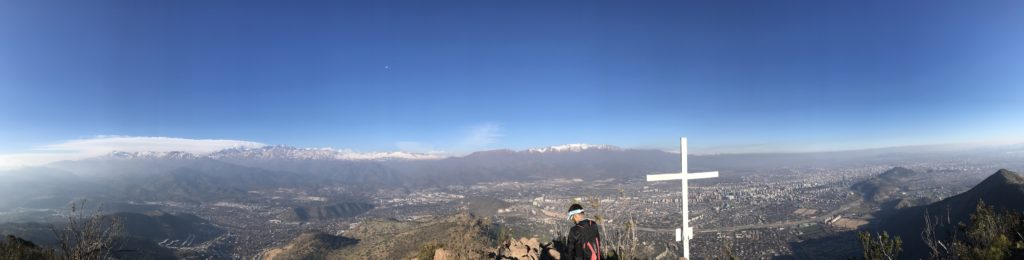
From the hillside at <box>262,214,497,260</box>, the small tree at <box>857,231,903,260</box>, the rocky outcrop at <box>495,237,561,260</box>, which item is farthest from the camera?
the hillside at <box>262,214,497,260</box>

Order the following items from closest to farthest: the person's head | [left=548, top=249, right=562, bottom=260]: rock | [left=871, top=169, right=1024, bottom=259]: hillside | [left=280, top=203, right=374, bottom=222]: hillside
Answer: the person's head < [left=548, top=249, right=562, bottom=260]: rock < [left=871, top=169, right=1024, bottom=259]: hillside < [left=280, top=203, right=374, bottom=222]: hillside

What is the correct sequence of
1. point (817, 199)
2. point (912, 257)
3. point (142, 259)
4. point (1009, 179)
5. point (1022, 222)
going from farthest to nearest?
1. point (817, 199)
2. point (1009, 179)
3. point (142, 259)
4. point (912, 257)
5. point (1022, 222)

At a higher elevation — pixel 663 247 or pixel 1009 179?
pixel 1009 179

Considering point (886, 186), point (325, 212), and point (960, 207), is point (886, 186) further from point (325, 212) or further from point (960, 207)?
point (325, 212)

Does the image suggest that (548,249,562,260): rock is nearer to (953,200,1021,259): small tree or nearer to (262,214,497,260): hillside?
(953,200,1021,259): small tree

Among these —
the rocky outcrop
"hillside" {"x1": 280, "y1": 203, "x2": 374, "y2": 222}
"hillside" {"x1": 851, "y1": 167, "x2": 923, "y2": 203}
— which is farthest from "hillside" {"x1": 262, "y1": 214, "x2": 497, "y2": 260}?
"hillside" {"x1": 851, "y1": 167, "x2": 923, "y2": 203}

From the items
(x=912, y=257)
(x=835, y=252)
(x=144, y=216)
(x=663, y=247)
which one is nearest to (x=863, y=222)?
(x=835, y=252)

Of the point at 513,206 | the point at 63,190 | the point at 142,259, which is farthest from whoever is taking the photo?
the point at 63,190

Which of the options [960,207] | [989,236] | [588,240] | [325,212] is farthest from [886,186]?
[325,212]

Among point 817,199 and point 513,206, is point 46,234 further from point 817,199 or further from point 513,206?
point 817,199
